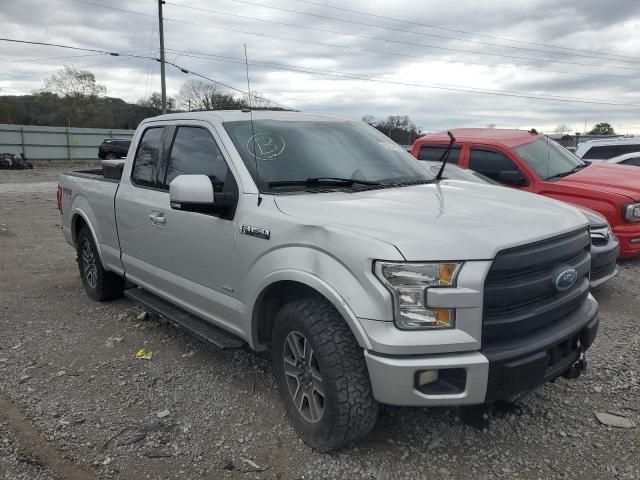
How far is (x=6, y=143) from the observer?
32.2m

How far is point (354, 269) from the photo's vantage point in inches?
98.7

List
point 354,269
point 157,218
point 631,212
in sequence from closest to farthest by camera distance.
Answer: point 354,269, point 157,218, point 631,212

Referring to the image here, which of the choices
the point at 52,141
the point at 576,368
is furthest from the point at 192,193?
the point at 52,141

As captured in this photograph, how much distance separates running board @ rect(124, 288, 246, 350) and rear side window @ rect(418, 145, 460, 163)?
A: 16.0 ft

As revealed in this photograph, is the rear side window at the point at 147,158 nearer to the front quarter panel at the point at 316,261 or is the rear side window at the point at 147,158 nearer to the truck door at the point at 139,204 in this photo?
the truck door at the point at 139,204

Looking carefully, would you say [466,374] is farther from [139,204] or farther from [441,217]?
[139,204]

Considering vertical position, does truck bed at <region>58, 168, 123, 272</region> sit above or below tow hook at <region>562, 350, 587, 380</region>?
above

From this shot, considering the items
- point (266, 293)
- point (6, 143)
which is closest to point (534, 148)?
point (266, 293)

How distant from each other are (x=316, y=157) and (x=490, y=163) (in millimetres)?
4343

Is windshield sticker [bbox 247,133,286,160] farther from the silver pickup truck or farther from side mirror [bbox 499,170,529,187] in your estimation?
side mirror [bbox 499,170,529,187]

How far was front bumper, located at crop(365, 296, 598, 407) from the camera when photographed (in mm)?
2395

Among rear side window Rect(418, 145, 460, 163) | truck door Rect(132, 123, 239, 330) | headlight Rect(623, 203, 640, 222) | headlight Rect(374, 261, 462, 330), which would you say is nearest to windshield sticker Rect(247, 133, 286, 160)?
truck door Rect(132, 123, 239, 330)

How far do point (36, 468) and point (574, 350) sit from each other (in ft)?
9.66

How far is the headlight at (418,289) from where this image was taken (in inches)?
94.5
